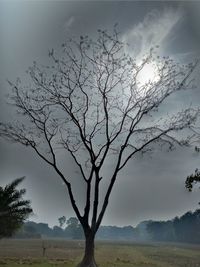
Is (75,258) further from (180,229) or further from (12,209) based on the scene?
(180,229)

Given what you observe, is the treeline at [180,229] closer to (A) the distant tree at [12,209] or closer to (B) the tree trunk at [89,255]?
(A) the distant tree at [12,209]

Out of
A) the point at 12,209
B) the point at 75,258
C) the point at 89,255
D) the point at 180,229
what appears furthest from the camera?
the point at 180,229

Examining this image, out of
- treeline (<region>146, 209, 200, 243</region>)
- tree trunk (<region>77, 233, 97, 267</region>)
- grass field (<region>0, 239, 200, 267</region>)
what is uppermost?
treeline (<region>146, 209, 200, 243</region>)

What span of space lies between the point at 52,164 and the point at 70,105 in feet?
8.43

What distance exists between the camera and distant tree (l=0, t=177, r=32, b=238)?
24.5m

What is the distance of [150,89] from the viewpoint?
17.3m

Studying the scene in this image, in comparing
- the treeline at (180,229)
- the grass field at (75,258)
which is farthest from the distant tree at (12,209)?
the treeline at (180,229)

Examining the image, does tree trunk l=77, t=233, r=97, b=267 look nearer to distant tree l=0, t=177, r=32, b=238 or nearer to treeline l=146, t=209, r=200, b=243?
distant tree l=0, t=177, r=32, b=238

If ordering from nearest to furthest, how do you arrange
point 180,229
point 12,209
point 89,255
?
1. point 89,255
2. point 12,209
3. point 180,229

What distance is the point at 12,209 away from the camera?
24.9m

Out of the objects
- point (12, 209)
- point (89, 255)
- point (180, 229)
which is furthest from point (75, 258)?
point (180, 229)

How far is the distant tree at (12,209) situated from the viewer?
2455cm

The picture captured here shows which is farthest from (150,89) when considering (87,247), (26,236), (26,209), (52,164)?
(26,236)

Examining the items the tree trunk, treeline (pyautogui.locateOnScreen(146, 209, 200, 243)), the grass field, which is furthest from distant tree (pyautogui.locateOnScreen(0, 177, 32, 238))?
treeline (pyautogui.locateOnScreen(146, 209, 200, 243))
